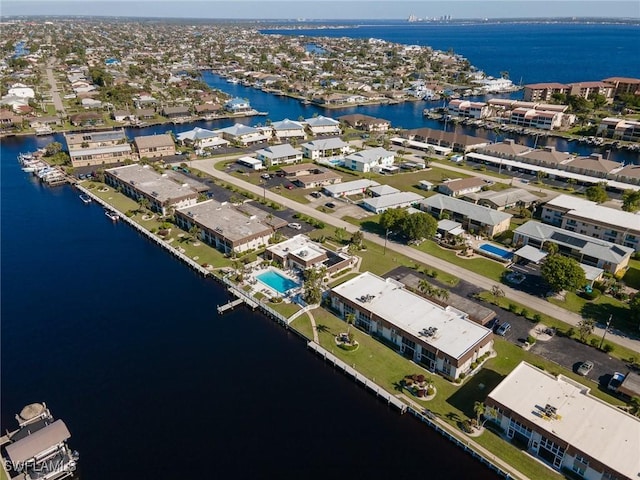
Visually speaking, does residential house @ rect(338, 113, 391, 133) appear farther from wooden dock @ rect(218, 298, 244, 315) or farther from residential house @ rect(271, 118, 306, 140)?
wooden dock @ rect(218, 298, 244, 315)

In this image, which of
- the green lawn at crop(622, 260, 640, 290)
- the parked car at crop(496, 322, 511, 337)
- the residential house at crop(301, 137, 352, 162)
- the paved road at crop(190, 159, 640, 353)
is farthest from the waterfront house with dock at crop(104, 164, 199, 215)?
the green lawn at crop(622, 260, 640, 290)

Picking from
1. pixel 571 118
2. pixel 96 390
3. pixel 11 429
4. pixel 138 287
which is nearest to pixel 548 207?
pixel 138 287

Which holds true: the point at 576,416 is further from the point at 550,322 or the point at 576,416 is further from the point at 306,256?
the point at 306,256

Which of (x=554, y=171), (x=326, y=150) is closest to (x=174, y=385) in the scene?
(x=326, y=150)

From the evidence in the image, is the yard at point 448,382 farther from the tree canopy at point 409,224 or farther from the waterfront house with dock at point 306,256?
the tree canopy at point 409,224

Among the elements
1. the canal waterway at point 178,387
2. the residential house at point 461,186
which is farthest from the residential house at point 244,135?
the canal waterway at point 178,387

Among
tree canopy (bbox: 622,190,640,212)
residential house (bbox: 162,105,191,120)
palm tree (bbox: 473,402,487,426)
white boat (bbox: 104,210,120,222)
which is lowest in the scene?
white boat (bbox: 104,210,120,222)
